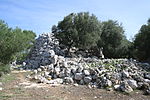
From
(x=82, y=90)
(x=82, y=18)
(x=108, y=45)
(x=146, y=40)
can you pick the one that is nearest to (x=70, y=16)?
(x=82, y=18)

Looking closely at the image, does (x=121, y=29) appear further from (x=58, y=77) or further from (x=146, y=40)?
(x=58, y=77)

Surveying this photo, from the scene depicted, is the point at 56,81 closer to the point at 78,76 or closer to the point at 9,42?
the point at 78,76

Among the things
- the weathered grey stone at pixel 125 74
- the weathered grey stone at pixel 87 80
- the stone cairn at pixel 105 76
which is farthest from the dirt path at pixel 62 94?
the weathered grey stone at pixel 125 74

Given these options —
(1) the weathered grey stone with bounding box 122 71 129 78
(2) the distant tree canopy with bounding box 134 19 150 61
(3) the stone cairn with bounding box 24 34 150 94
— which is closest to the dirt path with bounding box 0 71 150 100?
(3) the stone cairn with bounding box 24 34 150 94

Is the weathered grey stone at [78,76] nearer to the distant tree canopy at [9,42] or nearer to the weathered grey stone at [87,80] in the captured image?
the weathered grey stone at [87,80]

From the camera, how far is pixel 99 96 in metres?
14.1

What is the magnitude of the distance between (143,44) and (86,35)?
9844mm

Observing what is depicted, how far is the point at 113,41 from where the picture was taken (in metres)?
46.6

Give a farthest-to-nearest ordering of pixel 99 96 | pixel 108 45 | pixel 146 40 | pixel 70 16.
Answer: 1. pixel 108 45
2. pixel 70 16
3. pixel 146 40
4. pixel 99 96

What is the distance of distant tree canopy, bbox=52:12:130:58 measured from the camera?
4234 cm

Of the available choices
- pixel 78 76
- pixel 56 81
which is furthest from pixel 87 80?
pixel 56 81

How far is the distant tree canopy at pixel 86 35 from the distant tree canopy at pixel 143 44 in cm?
633

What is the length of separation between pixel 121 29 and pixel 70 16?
11.1 metres

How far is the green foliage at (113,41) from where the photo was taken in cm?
4521
